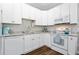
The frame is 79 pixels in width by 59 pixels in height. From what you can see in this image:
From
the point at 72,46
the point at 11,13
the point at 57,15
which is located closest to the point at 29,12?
the point at 11,13

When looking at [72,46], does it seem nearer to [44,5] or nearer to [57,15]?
[57,15]

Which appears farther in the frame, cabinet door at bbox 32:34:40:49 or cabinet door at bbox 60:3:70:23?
cabinet door at bbox 32:34:40:49

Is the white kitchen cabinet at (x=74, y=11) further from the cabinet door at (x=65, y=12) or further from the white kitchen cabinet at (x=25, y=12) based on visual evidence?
the white kitchen cabinet at (x=25, y=12)

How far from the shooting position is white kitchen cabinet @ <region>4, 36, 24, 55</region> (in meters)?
1.11

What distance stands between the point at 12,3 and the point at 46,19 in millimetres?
510

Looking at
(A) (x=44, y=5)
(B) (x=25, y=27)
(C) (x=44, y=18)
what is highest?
(A) (x=44, y=5)

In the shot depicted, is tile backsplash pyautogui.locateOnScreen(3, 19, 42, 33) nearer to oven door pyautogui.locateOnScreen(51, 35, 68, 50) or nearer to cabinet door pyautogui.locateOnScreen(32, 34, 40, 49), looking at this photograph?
cabinet door pyautogui.locateOnScreen(32, 34, 40, 49)

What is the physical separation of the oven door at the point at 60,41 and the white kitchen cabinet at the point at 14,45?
18.4 inches

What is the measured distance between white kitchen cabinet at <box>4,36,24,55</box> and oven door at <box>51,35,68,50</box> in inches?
18.4

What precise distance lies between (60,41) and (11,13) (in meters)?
0.82

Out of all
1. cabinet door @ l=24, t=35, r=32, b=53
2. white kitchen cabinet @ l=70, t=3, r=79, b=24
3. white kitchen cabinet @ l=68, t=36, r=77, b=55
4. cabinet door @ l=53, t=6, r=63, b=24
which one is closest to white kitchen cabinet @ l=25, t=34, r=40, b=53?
cabinet door @ l=24, t=35, r=32, b=53

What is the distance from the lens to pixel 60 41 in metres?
1.23
